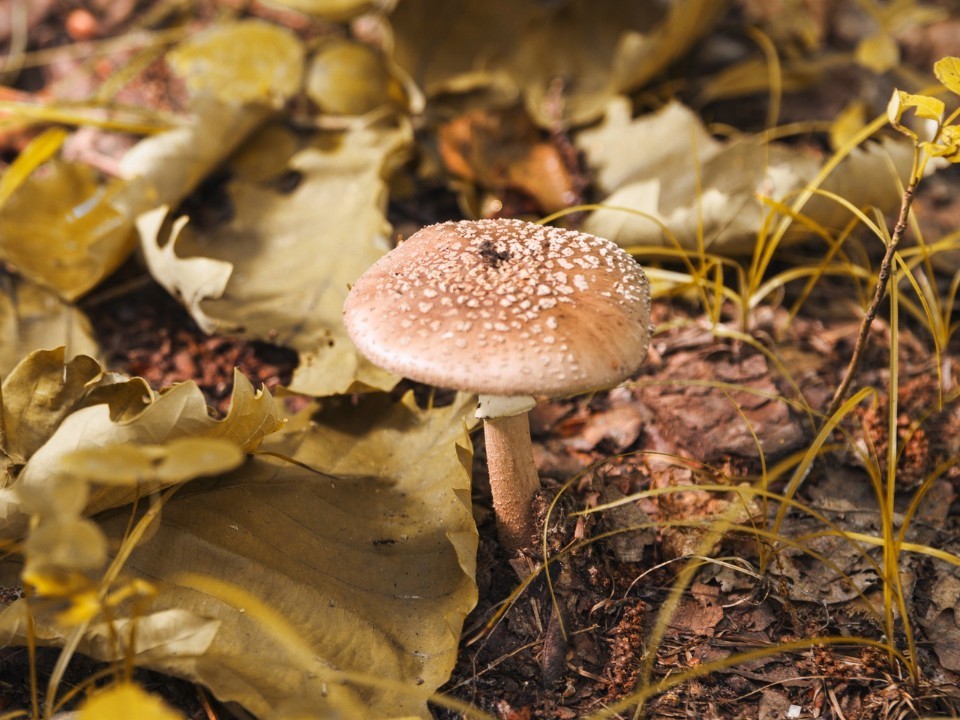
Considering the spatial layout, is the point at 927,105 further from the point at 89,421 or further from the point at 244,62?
the point at 244,62

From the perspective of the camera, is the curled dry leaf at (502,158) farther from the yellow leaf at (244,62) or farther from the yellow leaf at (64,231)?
the yellow leaf at (64,231)

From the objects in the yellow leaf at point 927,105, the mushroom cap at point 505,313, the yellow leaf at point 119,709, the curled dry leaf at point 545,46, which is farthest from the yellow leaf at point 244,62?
the yellow leaf at point 119,709

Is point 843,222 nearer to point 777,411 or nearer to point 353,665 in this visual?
point 777,411

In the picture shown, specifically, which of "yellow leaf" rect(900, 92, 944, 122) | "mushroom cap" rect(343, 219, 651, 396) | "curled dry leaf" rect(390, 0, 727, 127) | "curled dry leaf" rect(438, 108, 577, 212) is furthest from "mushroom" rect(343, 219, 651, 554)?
"curled dry leaf" rect(390, 0, 727, 127)

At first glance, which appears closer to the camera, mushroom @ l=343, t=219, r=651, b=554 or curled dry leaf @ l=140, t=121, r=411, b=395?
mushroom @ l=343, t=219, r=651, b=554

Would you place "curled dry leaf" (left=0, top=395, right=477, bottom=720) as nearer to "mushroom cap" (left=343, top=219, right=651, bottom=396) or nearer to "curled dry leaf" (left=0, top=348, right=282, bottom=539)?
"curled dry leaf" (left=0, top=348, right=282, bottom=539)

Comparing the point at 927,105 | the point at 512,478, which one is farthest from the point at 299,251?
the point at 927,105
